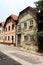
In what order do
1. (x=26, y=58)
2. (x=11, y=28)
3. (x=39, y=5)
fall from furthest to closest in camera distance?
(x=11, y=28)
(x=39, y=5)
(x=26, y=58)

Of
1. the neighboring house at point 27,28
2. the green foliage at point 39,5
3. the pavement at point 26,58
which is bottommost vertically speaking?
the pavement at point 26,58

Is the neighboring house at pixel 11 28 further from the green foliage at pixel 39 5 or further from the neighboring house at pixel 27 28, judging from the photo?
the green foliage at pixel 39 5

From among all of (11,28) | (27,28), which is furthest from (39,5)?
(11,28)

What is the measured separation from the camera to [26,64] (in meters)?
14.4

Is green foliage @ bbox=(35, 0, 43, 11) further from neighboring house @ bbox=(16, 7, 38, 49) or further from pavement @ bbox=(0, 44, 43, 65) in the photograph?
pavement @ bbox=(0, 44, 43, 65)

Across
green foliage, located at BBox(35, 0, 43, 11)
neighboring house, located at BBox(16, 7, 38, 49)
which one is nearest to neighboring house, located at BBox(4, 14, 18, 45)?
neighboring house, located at BBox(16, 7, 38, 49)

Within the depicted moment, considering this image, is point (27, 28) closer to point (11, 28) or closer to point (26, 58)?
point (11, 28)

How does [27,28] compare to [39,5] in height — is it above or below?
below

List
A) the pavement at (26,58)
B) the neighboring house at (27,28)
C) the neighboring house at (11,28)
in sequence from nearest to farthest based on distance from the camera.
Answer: the pavement at (26,58), the neighboring house at (27,28), the neighboring house at (11,28)

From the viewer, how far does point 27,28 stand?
99.7ft

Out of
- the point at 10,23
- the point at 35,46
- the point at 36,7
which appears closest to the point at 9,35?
the point at 10,23

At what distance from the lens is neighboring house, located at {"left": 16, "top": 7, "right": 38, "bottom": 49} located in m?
27.7

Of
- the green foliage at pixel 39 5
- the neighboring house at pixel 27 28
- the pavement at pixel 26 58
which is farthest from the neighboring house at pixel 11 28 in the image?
the pavement at pixel 26 58

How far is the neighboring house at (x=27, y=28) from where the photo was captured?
1091 inches
